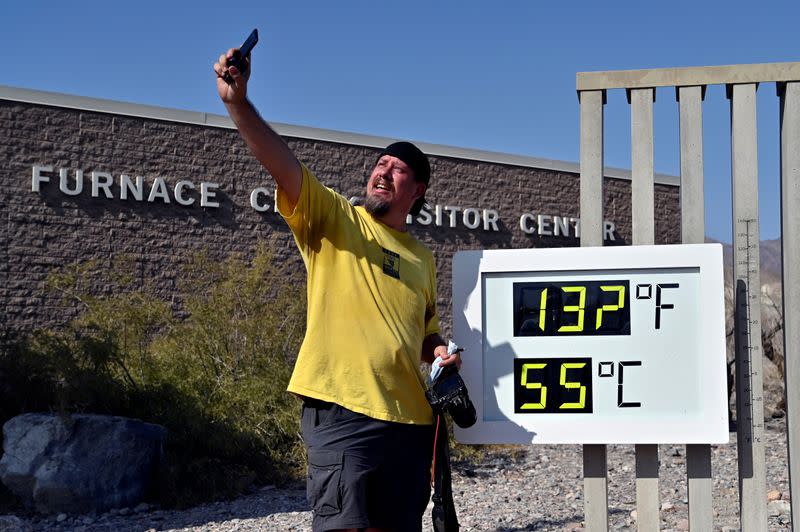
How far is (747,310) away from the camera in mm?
4309

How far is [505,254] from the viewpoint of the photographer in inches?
170

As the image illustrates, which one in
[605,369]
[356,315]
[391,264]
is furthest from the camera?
[605,369]

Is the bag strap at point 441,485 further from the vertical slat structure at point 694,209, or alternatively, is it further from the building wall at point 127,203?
the building wall at point 127,203

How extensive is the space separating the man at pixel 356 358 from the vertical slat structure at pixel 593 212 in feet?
3.89

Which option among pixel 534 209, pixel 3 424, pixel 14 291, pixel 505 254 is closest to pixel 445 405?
pixel 505 254

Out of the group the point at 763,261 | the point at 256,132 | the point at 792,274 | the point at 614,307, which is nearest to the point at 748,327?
the point at 792,274

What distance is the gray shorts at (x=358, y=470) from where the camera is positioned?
123 inches

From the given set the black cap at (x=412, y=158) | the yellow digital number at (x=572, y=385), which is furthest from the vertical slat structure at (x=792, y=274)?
the black cap at (x=412, y=158)

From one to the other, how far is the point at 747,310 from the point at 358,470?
2.16 m

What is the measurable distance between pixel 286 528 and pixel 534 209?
1260 cm

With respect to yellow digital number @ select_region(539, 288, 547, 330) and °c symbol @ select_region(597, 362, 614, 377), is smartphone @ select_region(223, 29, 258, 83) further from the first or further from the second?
°c symbol @ select_region(597, 362, 614, 377)

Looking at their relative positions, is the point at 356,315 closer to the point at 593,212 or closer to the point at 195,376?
the point at 593,212

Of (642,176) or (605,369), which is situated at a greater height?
(642,176)

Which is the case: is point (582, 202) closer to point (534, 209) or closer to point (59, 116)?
point (59, 116)
